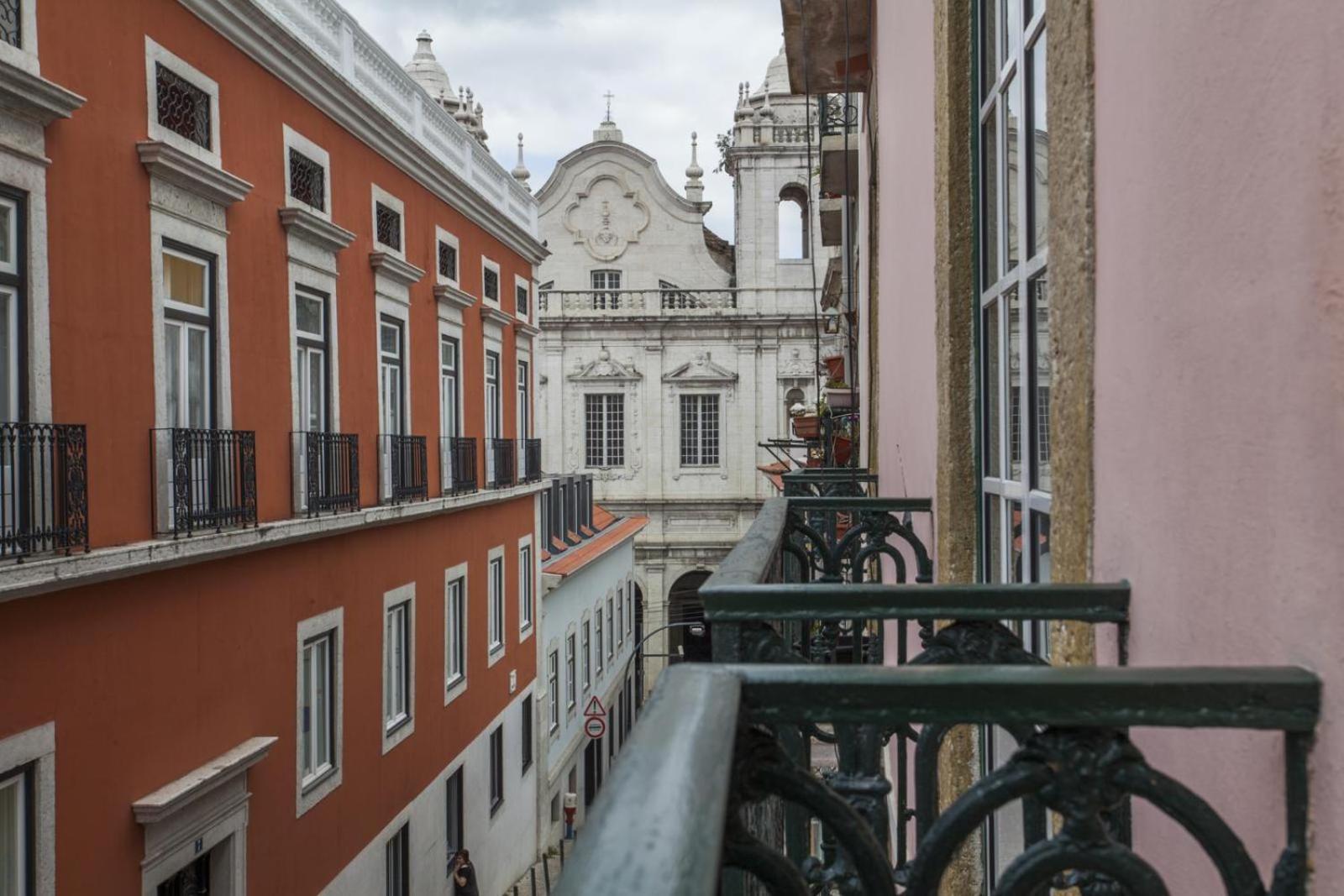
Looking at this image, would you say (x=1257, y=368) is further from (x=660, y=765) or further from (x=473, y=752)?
(x=473, y=752)

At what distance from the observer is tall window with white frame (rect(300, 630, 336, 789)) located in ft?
34.2

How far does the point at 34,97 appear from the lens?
6.47 meters

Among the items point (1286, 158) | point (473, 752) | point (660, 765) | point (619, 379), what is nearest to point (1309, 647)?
point (1286, 158)

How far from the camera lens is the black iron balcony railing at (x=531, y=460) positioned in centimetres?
1894

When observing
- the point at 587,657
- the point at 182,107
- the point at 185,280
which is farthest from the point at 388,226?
the point at 587,657

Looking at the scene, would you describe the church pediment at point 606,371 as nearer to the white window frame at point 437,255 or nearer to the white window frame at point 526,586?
the white window frame at point 526,586

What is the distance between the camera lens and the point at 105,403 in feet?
23.7

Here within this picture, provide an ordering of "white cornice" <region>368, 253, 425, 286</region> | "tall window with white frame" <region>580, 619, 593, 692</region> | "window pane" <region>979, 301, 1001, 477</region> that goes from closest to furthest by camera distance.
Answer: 1. "window pane" <region>979, 301, 1001, 477</region>
2. "white cornice" <region>368, 253, 425, 286</region>
3. "tall window with white frame" <region>580, 619, 593, 692</region>

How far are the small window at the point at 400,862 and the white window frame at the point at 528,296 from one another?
28.7ft

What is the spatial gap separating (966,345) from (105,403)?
5.56 meters

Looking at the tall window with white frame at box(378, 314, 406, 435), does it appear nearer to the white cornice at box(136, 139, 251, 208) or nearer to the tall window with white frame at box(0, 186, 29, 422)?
the white cornice at box(136, 139, 251, 208)

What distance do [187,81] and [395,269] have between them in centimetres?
432

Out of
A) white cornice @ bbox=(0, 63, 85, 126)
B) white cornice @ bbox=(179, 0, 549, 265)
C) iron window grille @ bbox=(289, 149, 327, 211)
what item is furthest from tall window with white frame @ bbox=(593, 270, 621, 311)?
white cornice @ bbox=(0, 63, 85, 126)

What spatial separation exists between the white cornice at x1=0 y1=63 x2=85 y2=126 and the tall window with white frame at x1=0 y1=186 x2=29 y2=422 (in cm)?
47
